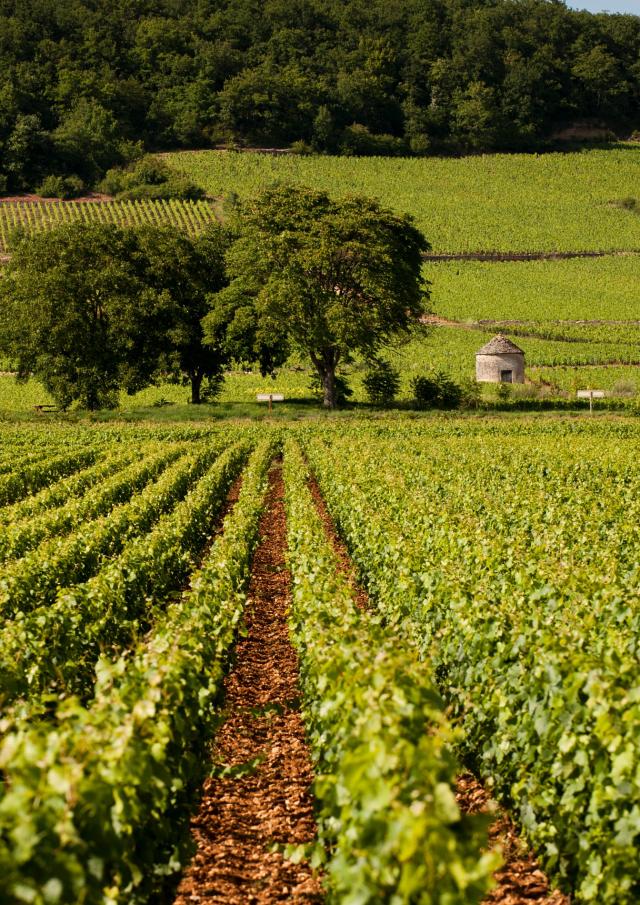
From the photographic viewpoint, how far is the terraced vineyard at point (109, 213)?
346 feet

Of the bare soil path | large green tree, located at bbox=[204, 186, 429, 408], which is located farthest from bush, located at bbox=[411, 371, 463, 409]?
the bare soil path

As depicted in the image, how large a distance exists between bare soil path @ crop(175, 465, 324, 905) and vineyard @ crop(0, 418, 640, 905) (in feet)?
0.21

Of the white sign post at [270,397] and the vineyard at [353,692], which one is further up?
the white sign post at [270,397]

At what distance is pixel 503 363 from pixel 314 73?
11180cm

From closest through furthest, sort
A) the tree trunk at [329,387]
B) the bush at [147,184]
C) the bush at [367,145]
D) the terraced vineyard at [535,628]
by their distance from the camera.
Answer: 1. the terraced vineyard at [535,628]
2. the tree trunk at [329,387]
3. the bush at [147,184]
4. the bush at [367,145]

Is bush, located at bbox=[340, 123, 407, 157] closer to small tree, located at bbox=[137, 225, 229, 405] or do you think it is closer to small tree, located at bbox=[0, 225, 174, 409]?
small tree, located at bbox=[137, 225, 229, 405]

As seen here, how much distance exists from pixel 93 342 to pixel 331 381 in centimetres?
1216

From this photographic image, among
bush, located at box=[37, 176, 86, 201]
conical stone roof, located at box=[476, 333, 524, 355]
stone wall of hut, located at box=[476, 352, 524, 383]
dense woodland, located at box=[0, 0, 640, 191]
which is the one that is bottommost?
stone wall of hut, located at box=[476, 352, 524, 383]

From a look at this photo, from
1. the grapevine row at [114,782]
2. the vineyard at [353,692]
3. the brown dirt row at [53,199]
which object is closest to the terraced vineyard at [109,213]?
the brown dirt row at [53,199]

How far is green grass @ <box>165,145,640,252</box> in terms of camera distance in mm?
112500

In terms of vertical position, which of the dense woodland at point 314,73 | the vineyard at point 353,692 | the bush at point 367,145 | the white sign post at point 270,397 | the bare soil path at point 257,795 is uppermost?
the dense woodland at point 314,73

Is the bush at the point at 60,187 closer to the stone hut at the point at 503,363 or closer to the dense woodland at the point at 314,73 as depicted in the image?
the dense woodland at the point at 314,73

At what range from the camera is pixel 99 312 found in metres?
48.4

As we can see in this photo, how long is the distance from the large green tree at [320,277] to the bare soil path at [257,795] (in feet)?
110
